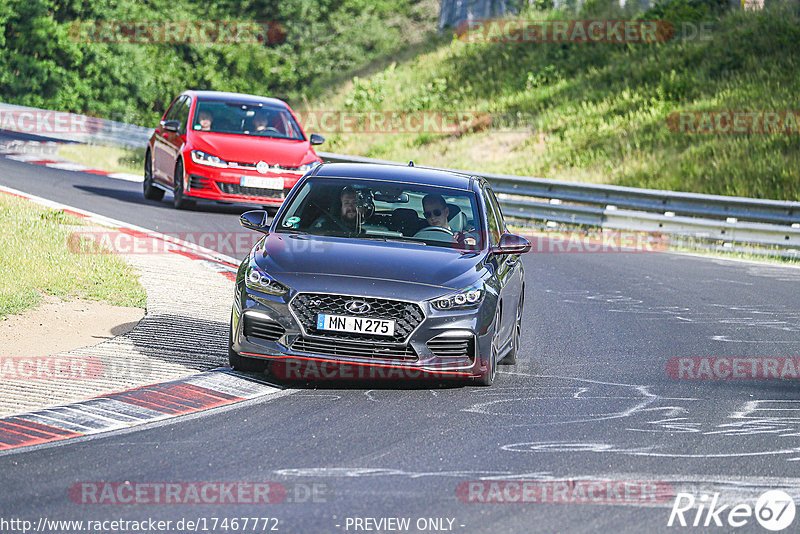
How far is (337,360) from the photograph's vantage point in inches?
326

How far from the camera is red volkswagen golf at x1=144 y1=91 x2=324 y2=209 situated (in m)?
18.7

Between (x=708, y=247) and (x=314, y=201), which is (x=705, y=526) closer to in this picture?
(x=314, y=201)

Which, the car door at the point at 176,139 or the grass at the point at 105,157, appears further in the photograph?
the grass at the point at 105,157

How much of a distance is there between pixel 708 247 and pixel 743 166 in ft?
23.0

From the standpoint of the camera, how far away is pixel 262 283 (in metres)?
8.55

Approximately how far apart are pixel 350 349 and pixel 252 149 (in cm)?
1116

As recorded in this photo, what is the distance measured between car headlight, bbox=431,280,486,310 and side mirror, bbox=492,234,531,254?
32.5 inches

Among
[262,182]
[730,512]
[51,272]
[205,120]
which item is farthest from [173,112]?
[730,512]

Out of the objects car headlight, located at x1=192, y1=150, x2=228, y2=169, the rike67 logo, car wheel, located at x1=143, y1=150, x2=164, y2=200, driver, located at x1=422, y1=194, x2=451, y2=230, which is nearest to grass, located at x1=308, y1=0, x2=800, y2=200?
car wheel, located at x1=143, y1=150, x2=164, y2=200

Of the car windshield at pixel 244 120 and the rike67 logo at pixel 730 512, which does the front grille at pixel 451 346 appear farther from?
the car windshield at pixel 244 120

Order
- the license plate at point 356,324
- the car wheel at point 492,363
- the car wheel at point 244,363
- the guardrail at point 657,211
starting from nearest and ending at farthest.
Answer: the license plate at point 356,324 < the car wheel at point 244,363 < the car wheel at point 492,363 < the guardrail at point 657,211

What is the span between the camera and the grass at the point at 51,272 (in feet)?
36.9

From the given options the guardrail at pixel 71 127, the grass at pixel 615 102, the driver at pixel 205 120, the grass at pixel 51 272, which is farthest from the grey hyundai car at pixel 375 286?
the guardrail at pixel 71 127

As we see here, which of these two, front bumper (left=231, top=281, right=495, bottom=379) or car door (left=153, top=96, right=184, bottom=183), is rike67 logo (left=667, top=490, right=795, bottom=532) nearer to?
front bumper (left=231, top=281, right=495, bottom=379)
